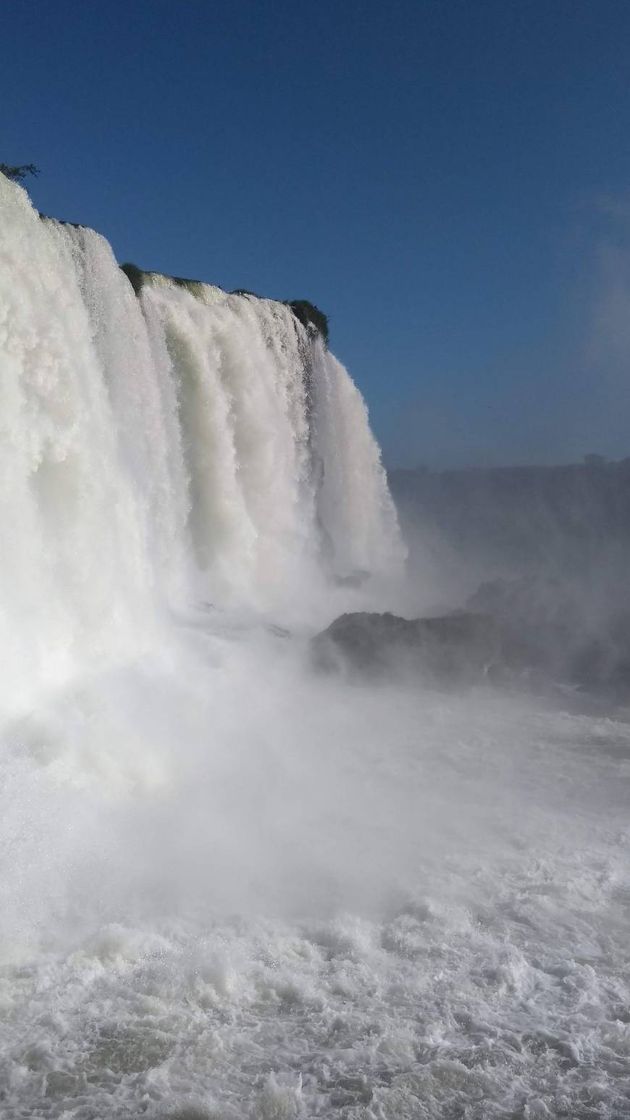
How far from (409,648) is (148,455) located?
16.3 feet

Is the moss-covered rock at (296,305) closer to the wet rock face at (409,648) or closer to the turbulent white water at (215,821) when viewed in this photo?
the turbulent white water at (215,821)

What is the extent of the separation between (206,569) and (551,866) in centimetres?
925

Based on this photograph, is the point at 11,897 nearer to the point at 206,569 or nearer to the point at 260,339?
the point at 206,569

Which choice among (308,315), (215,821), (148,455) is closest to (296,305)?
(308,315)

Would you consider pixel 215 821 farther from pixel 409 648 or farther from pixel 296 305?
pixel 296 305

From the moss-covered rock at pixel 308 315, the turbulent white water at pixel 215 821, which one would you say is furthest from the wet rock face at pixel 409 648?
the moss-covered rock at pixel 308 315

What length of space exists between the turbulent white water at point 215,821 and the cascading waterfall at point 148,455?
58 millimetres

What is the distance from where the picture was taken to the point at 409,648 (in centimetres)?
1248

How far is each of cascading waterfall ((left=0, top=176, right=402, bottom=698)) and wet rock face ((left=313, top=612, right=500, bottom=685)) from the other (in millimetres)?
2544

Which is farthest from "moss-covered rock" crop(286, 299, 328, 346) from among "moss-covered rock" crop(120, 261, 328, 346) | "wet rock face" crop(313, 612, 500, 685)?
"wet rock face" crop(313, 612, 500, 685)

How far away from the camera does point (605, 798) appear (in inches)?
303

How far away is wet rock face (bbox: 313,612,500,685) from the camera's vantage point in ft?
40.2

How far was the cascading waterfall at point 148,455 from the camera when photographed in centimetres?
859

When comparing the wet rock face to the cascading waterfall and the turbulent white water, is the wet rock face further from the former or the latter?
the cascading waterfall
